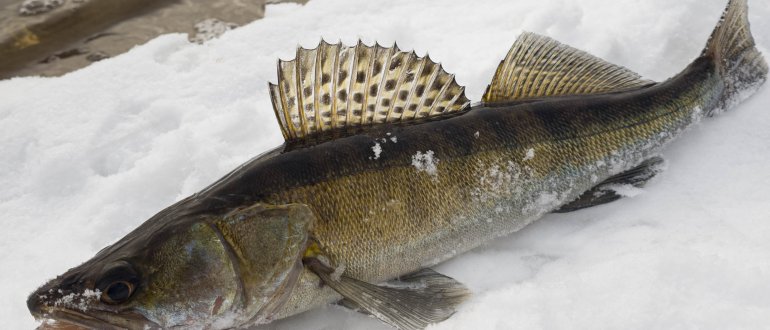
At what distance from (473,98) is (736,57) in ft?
4.82

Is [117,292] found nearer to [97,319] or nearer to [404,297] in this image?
[97,319]

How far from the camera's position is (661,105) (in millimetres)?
3004

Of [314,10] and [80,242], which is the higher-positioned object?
[314,10]

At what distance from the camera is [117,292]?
210cm

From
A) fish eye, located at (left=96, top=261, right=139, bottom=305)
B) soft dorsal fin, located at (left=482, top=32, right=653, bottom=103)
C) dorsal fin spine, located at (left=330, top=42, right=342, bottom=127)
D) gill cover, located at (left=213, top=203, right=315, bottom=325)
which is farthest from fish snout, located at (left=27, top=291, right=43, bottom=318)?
soft dorsal fin, located at (left=482, top=32, right=653, bottom=103)

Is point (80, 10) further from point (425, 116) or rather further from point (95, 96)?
point (425, 116)

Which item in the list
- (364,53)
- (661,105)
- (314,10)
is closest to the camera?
(364,53)

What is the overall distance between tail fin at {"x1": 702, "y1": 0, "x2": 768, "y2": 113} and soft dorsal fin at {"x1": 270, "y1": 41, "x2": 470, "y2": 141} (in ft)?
5.04

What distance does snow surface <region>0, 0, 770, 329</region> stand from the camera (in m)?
2.38

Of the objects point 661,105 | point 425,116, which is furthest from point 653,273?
point 425,116

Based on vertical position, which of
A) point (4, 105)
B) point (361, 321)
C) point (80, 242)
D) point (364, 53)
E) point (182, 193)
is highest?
point (364, 53)

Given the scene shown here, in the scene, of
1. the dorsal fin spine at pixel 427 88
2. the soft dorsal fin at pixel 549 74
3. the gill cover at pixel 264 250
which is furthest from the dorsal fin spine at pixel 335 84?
the soft dorsal fin at pixel 549 74

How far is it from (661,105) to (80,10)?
485cm

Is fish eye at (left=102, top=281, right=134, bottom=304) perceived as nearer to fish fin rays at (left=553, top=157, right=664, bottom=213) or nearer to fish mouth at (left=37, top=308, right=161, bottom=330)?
fish mouth at (left=37, top=308, right=161, bottom=330)
